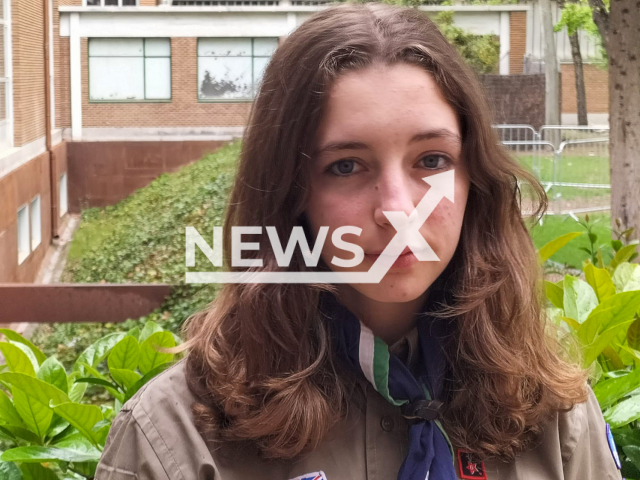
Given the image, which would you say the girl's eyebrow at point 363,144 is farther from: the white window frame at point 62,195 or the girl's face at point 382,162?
the white window frame at point 62,195

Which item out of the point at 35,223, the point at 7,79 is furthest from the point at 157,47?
the point at 35,223

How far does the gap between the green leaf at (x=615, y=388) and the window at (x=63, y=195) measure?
5.74 feet

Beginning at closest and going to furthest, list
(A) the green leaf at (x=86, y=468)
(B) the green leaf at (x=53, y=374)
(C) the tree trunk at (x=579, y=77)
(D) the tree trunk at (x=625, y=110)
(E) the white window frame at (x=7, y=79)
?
(A) the green leaf at (x=86, y=468) < (B) the green leaf at (x=53, y=374) < (E) the white window frame at (x=7, y=79) < (D) the tree trunk at (x=625, y=110) < (C) the tree trunk at (x=579, y=77)

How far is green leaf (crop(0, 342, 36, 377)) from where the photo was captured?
123 cm

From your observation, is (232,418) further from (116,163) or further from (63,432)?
(116,163)

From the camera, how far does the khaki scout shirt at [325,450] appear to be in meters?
0.70

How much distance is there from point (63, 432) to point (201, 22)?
4.98 ft

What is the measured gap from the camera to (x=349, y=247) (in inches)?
29.1

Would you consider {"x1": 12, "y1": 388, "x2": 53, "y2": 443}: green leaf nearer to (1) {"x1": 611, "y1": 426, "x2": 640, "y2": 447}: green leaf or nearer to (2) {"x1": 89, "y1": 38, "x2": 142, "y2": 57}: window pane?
(1) {"x1": 611, "y1": 426, "x2": 640, "y2": 447}: green leaf

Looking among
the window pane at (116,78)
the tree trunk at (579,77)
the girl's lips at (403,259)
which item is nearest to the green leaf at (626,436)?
the girl's lips at (403,259)

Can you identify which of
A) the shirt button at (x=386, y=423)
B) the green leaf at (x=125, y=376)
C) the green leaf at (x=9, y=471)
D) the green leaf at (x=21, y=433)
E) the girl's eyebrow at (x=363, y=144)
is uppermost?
the girl's eyebrow at (x=363, y=144)

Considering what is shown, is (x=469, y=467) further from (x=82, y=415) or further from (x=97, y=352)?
(x=97, y=352)

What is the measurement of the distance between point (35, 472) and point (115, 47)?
5.08 feet

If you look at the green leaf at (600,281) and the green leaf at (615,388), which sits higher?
the green leaf at (600,281)
